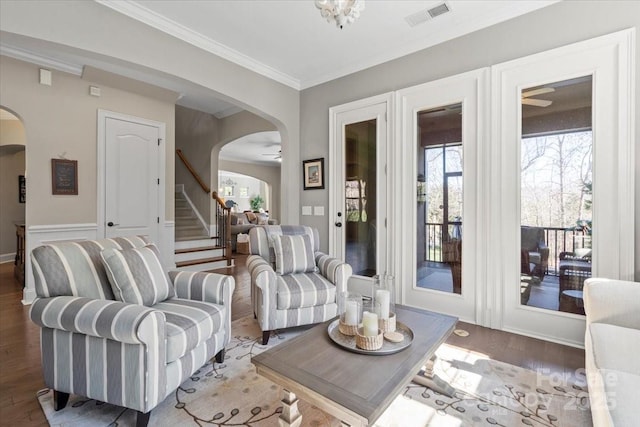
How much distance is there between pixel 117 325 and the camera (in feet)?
4.73

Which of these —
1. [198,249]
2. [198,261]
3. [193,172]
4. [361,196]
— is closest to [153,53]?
[361,196]

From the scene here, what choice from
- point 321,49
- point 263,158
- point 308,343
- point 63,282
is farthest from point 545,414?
point 263,158

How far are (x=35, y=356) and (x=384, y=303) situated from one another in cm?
266

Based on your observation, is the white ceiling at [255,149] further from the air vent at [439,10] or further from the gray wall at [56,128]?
the air vent at [439,10]

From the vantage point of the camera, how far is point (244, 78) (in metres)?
3.61

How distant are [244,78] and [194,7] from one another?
1.00m

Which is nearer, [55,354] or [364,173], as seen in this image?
[55,354]

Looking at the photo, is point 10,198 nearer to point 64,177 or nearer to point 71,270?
point 64,177

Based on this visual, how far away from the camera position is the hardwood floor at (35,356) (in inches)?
68.4

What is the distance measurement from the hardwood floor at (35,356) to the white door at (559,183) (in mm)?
200

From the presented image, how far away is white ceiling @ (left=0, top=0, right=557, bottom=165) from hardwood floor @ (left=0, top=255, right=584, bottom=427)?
232 centimetres

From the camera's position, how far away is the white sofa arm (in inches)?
64.6

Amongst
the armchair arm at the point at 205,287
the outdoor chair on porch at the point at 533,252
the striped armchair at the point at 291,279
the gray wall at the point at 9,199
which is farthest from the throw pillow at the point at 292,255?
the gray wall at the point at 9,199

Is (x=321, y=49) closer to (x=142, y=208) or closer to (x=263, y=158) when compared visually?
(x=142, y=208)
